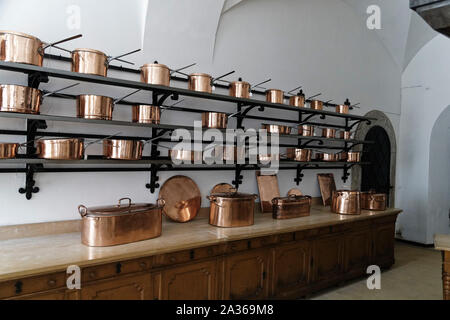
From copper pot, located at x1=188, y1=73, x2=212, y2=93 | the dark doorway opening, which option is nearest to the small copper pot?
copper pot, located at x1=188, y1=73, x2=212, y2=93

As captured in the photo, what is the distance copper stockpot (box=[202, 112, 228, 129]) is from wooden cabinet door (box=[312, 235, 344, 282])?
156cm

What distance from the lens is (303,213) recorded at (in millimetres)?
3727

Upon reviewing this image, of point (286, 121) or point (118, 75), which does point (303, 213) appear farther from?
point (118, 75)

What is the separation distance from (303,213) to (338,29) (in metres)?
2.77

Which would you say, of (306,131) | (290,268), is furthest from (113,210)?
(306,131)

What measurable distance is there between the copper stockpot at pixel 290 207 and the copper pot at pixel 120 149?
161 cm

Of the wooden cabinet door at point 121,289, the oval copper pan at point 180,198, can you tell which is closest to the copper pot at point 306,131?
the oval copper pan at point 180,198

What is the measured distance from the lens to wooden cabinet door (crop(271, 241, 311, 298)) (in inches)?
123

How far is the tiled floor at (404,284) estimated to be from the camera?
3.54 metres

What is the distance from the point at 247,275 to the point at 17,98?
2.23 meters

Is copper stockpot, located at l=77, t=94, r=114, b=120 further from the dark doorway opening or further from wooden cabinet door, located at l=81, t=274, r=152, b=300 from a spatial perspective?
the dark doorway opening

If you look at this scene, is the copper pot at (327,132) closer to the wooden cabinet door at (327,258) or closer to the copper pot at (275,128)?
the copper pot at (275,128)

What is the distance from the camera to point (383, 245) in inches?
169
